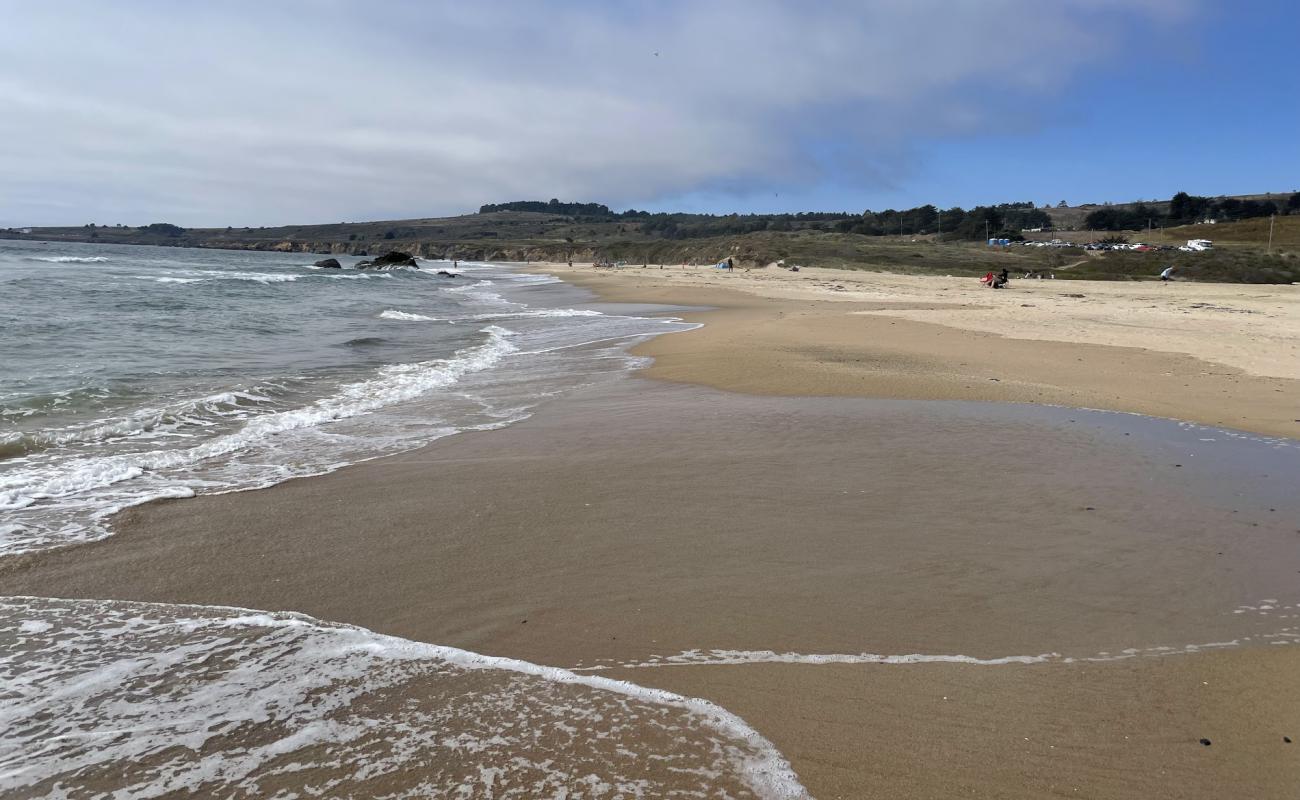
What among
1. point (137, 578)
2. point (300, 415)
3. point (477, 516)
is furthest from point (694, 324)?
point (137, 578)

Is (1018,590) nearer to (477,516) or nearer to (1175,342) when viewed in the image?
(477,516)

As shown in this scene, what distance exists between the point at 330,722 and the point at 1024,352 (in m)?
13.0

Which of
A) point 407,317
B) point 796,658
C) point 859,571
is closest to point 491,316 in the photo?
point 407,317

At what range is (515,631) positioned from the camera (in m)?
3.46

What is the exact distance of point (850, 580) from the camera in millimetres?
4020

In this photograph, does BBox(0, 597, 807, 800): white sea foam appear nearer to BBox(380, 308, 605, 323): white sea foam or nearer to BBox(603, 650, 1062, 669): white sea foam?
BBox(603, 650, 1062, 669): white sea foam

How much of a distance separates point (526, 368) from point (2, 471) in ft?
23.1

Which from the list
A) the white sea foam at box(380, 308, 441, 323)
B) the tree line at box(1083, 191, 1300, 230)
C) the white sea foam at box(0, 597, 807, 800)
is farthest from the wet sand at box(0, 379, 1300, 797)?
the tree line at box(1083, 191, 1300, 230)

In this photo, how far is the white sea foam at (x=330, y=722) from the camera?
8.02 feet

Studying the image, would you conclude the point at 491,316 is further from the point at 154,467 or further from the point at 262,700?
the point at 262,700

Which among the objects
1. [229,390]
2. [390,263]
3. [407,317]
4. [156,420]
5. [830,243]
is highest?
[830,243]

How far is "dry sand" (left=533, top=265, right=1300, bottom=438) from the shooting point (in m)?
9.33

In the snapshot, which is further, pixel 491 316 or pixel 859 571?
pixel 491 316

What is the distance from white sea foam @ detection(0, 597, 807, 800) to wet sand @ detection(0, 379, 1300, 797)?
7.5 inches
